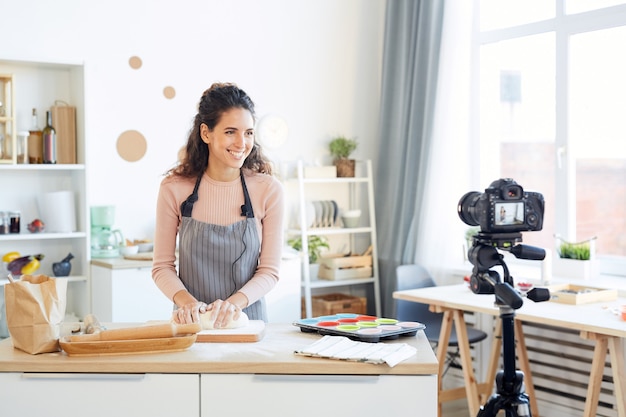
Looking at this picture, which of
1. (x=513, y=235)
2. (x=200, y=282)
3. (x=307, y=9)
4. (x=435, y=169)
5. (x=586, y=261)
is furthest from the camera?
(x=307, y=9)

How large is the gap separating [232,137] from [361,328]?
2.36 ft

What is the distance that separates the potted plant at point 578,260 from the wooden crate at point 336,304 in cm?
129

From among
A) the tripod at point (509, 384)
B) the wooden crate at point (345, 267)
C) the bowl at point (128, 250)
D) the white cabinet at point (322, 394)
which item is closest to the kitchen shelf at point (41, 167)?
the bowl at point (128, 250)

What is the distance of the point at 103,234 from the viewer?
4.33 metres

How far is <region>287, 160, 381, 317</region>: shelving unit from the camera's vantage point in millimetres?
4879

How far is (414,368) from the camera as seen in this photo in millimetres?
1963

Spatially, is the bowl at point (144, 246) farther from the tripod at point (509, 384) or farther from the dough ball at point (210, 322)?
the tripod at point (509, 384)

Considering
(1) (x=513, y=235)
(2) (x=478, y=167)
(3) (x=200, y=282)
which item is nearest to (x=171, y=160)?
(2) (x=478, y=167)

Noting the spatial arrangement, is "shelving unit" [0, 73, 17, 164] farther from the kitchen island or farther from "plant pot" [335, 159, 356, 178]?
the kitchen island

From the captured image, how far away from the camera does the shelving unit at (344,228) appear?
4879mm

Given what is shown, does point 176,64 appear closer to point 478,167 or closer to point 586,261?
point 478,167

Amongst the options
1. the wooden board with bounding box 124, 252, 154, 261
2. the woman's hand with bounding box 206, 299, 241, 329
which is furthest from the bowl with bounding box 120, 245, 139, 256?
the woman's hand with bounding box 206, 299, 241, 329

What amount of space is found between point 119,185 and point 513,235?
9.13ft

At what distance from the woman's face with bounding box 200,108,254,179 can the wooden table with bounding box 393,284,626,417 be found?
59.9 inches
